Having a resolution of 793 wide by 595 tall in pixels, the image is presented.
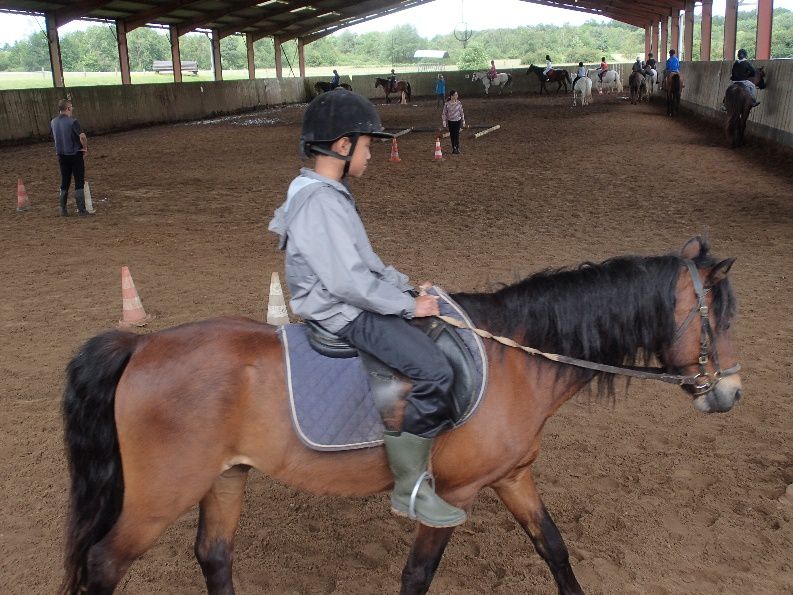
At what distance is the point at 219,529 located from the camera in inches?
111

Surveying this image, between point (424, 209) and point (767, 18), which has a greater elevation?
point (767, 18)

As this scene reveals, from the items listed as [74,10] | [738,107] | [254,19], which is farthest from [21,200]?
[254,19]

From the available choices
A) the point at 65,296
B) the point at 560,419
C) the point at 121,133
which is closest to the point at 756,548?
the point at 560,419

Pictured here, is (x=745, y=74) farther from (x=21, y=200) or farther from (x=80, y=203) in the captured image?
(x=21, y=200)

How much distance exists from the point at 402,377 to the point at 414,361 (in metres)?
0.12

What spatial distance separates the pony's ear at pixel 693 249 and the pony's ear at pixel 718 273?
0.45 feet

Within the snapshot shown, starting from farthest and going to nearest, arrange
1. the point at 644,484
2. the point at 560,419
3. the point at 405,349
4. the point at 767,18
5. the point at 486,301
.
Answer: the point at 767,18 → the point at 560,419 → the point at 644,484 → the point at 486,301 → the point at 405,349

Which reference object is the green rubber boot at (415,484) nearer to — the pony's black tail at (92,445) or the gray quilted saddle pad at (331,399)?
the gray quilted saddle pad at (331,399)

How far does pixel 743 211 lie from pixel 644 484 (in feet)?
26.3

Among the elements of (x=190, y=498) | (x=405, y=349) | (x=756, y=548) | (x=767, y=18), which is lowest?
(x=756, y=548)

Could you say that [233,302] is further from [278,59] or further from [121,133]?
[278,59]

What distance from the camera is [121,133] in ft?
87.5

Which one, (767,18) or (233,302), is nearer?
(233,302)

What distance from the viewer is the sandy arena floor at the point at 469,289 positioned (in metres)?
3.30
